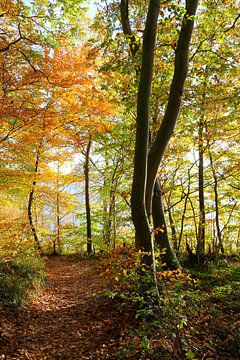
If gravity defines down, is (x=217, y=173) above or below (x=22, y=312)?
above

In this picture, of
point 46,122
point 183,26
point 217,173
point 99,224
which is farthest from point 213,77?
point 99,224

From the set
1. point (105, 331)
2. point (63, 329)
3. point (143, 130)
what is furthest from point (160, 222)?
point (63, 329)

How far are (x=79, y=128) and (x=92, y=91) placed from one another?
2.39 meters

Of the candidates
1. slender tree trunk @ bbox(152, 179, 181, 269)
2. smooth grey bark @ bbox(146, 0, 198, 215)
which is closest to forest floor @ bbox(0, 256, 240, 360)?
slender tree trunk @ bbox(152, 179, 181, 269)

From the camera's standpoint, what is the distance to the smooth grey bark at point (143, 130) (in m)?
3.25

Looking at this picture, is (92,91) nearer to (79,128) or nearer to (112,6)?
(79,128)

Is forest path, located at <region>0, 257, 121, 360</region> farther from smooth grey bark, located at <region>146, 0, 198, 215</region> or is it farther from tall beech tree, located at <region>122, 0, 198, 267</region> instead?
smooth grey bark, located at <region>146, 0, 198, 215</region>

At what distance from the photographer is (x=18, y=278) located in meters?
5.36

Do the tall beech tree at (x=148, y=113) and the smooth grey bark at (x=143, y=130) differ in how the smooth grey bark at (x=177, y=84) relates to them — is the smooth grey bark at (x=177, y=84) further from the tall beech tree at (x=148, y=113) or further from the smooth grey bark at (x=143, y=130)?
the smooth grey bark at (x=143, y=130)

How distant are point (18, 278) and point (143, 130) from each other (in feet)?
14.2

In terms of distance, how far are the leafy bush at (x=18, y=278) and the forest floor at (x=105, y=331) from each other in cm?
23

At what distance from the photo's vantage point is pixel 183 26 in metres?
3.58

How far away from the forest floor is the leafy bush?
23 centimetres

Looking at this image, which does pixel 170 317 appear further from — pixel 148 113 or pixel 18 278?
pixel 18 278
